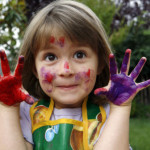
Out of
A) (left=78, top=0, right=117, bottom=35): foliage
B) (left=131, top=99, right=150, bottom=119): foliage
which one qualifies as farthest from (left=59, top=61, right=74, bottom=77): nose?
(left=131, top=99, right=150, bottom=119): foliage

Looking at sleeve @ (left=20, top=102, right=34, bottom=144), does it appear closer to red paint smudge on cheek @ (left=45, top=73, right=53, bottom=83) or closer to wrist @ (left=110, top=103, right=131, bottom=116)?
red paint smudge on cheek @ (left=45, top=73, right=53, bottom=83)

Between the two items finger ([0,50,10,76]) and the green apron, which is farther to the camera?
the green apron

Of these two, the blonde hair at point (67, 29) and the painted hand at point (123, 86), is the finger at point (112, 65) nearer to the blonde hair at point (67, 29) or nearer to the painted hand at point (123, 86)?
the painted hand at point (123, 86)

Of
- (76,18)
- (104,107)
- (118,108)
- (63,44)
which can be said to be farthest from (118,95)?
(76,18)

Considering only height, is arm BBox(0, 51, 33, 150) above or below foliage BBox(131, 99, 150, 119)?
above

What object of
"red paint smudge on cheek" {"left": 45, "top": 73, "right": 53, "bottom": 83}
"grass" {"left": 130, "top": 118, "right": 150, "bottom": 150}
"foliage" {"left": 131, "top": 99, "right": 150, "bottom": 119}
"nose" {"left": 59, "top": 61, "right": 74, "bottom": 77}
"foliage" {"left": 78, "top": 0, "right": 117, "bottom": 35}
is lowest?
"foliage" {"left": 131, "top": 99, "right": 150, "bottom": 119}

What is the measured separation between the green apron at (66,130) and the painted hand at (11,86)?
26cm

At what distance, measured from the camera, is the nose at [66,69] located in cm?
141

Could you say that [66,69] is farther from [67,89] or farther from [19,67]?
[19,67]

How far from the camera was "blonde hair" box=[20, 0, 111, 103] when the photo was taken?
147 centimetres

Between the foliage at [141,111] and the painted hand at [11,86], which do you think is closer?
the painted hand at [11,86]

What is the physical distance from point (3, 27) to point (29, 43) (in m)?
2.39

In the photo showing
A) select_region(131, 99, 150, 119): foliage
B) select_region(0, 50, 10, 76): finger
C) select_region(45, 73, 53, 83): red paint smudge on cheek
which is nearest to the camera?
select_region(0, 50, 10, 76): finger

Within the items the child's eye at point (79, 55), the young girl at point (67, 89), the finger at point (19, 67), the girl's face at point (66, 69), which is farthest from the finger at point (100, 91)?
the finger at point (19, 67)
